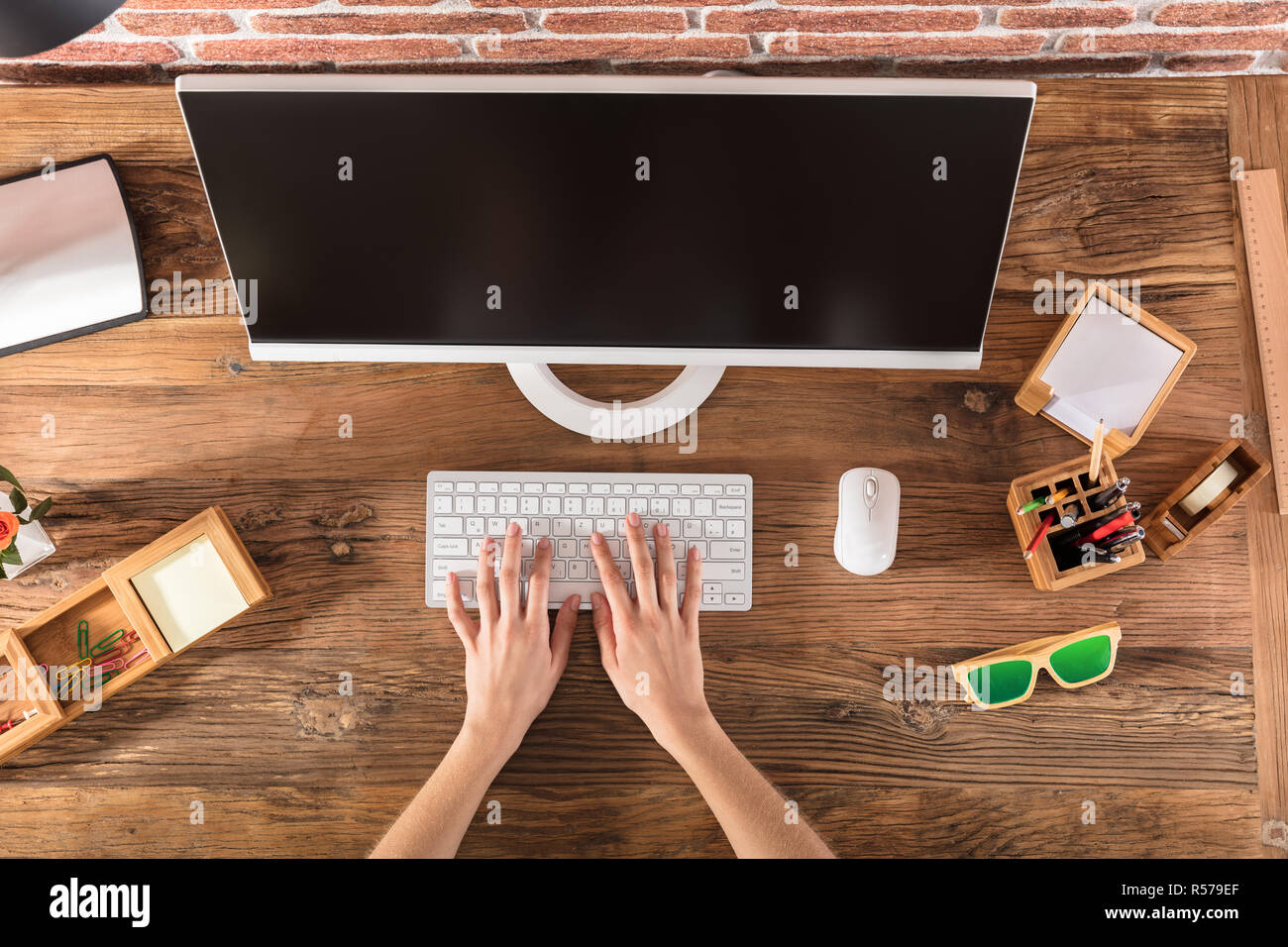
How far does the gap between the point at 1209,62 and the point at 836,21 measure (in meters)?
0.57

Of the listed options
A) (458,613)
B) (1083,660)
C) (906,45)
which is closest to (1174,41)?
(906,45)

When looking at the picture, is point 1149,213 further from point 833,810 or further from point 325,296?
point 325,296

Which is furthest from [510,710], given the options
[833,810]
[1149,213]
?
[1149,213]

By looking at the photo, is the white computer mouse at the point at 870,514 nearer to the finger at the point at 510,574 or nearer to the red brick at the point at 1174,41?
the finger at the point at 510,574

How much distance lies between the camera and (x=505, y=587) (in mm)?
1023

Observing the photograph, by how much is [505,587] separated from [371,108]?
0.56 m

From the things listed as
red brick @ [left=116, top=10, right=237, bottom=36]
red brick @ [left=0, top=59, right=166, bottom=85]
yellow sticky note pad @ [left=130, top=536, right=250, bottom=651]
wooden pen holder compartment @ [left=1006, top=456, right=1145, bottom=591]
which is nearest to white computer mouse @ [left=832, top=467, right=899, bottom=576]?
wooden pen holder compartment @ [left=1006, top=456, right=1145, bottom=591]

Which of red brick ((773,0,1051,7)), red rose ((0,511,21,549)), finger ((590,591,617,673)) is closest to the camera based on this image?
red rose ((0,511,21,549))

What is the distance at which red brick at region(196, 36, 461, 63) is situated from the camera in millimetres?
1215

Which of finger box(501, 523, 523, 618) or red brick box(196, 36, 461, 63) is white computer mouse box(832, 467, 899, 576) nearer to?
finger box(501, 523, 523, 618)

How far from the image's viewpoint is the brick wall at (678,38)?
1.16 m

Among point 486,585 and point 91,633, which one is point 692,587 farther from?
point 91,633

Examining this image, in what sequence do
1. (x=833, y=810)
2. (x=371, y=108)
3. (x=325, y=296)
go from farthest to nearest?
(x=833, y=810), (x=325, y=296), (x=371, y=108)

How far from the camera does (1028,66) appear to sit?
4.06ft
